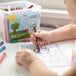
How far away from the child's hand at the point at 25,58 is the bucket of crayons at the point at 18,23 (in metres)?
0.19

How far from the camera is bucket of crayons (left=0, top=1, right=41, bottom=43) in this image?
832 millimetres

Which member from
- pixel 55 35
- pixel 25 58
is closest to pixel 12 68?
pixel 25 58

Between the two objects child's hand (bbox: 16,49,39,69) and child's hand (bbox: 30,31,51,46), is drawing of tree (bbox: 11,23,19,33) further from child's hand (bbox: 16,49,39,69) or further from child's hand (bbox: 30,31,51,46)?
child's hand (bbox: 16,49,39,69)

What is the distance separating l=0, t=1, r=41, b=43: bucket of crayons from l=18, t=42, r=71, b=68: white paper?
55 millimetres

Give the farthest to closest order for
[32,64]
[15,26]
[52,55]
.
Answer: [15,26], [52,55], [32,64]

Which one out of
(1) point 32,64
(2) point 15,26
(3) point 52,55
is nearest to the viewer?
(1) point 32,64

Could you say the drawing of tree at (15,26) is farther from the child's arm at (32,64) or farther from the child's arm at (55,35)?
the child's arm at (32,64)

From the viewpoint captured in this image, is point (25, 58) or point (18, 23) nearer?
point (25, 58)

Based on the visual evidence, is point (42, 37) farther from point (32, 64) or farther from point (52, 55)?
point (32, 64)

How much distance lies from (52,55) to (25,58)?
131 mm

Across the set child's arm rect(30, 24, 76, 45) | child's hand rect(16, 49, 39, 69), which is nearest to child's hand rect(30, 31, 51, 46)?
child's arm rect(30, 24, 76, 45)

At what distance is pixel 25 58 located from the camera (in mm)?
669

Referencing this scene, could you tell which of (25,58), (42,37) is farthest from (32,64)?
(42,37)

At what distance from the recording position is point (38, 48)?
0.79 metres
